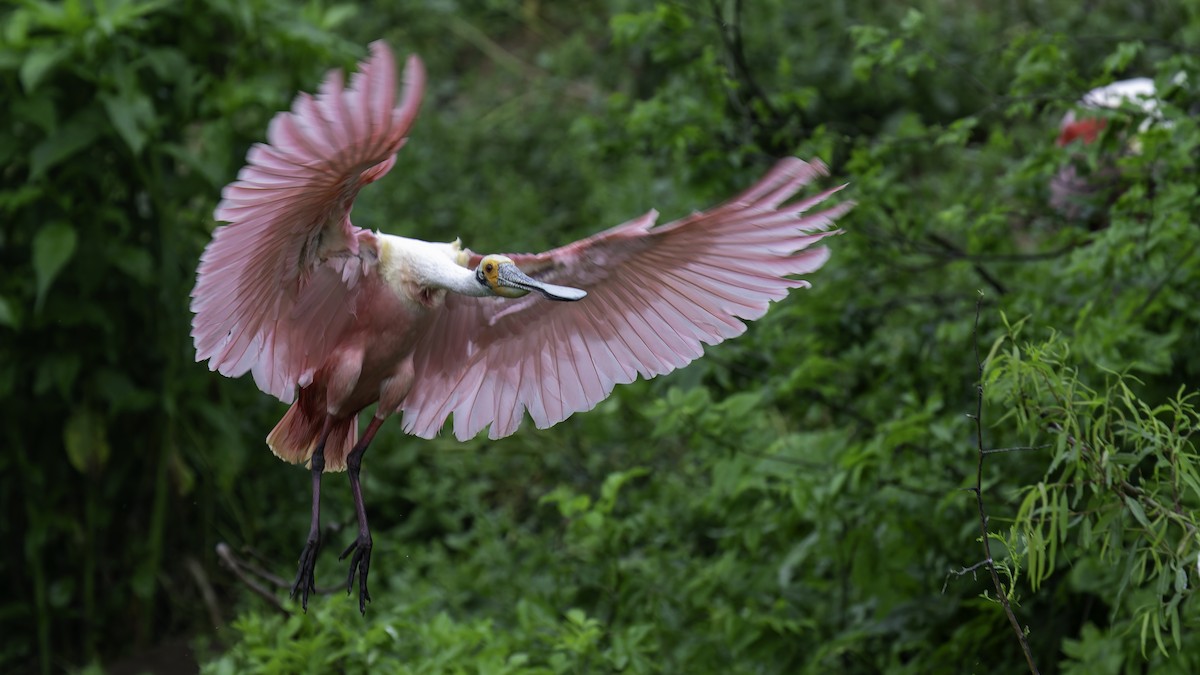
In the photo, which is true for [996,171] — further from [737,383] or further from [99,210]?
[99,210]

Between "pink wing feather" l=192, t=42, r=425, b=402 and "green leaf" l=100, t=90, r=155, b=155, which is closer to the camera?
"pink wing feather" l=192, t=42, r=425, b=402

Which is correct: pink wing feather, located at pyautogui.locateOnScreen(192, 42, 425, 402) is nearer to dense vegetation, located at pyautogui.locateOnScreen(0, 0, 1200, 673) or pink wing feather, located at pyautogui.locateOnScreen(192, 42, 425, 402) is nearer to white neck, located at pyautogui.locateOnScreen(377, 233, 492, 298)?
white neck, located at pyautogui.locateOnScreen(377, 233, 492, 298)

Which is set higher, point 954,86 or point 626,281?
point 626,281

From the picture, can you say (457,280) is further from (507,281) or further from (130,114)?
(130,114)

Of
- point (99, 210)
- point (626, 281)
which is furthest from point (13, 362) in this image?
point (626, 281)

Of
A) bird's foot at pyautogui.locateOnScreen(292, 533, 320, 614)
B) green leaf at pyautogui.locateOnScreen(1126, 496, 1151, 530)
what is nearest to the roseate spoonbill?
green leaf at pyautogui.locateOnScreen(1126, 496, 1151, 530)

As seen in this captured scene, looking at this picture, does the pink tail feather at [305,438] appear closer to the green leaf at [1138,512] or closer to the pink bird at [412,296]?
the pink bird at [412,296]

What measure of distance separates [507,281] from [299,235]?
1.19ft

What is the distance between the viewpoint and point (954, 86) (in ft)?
27.1

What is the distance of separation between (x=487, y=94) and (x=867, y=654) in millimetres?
5301

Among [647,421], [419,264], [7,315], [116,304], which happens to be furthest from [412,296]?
[647,421]

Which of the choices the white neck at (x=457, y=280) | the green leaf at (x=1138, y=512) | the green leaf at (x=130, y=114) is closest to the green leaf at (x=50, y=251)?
the green leaf at (x=130, y=114)

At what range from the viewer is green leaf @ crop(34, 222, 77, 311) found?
4.58m

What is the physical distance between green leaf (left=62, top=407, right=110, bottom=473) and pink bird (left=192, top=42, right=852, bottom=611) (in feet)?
7.76
